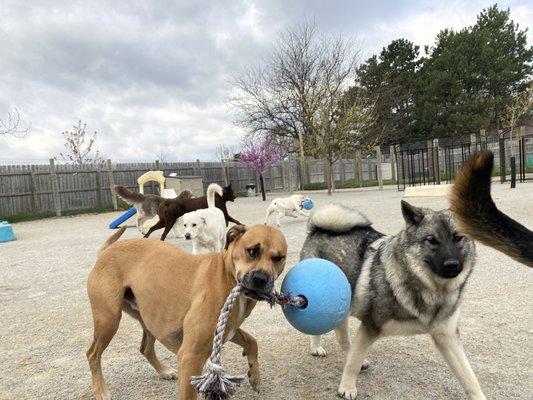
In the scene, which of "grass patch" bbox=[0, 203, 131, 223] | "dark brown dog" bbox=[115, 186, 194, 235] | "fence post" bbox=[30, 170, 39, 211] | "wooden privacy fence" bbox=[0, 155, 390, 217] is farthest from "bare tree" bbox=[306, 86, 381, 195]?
"fence post" bbox=[30, 170, 39, 211]

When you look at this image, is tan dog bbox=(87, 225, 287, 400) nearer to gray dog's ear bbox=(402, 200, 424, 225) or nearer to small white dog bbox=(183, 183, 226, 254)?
gray dog's ear bbox=(402, 200, 424, 225)

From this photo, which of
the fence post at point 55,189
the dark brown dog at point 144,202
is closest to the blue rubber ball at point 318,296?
the dark brown dog at point 144,202

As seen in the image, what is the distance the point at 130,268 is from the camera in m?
2.92

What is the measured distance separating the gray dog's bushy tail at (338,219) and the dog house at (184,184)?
1788cm

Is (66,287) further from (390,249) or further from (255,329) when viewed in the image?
(390,249)

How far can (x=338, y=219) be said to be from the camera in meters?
3.46

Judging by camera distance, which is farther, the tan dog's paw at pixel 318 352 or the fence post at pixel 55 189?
the fence post at pixel 55 189

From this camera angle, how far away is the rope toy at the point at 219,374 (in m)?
2.09

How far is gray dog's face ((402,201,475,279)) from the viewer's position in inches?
98.4

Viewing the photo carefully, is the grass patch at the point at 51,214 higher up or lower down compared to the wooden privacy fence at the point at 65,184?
lower down

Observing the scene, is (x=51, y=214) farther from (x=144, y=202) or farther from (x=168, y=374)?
(x=168, y=374)

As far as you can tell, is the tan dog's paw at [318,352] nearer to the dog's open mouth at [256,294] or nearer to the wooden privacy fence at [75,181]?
the dog's open mouth at [256,294]

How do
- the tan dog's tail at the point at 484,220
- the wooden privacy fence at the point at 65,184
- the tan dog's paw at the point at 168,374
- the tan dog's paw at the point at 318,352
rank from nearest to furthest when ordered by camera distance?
the tan dog's tail at the point at 484,220 < the tan dog's paw at the point at 168,374 < the tan dog's paw at the point at 318,352 < the wooden privacy fence at the point at 65,184

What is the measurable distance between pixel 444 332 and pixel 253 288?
1.30 meters
